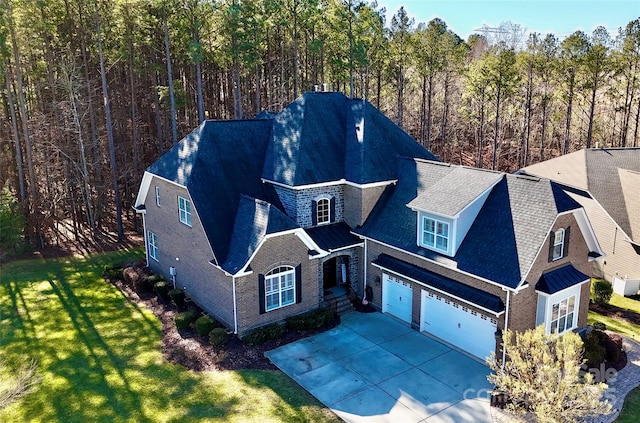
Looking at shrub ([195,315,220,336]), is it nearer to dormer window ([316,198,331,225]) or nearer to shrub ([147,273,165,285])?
shrub ([147,273,165,285])

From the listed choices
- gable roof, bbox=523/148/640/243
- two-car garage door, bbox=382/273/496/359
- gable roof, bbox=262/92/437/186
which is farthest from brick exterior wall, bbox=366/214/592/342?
gable roof, bbox=523/148/640/243

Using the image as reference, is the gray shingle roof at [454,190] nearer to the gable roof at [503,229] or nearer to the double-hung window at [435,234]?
the gable roof at [503,229]

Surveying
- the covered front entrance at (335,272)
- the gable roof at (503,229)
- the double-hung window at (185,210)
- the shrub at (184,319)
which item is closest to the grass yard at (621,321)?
the gable roof at (503,229)

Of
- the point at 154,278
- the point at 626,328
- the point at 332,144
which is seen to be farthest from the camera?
the point at 154,278

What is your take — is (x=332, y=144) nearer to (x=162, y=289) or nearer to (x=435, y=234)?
(x=435, y=234)

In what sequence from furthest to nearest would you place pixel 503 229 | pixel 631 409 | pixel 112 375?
pixel 503 229 → pixel 112 375 → pixel 631 409

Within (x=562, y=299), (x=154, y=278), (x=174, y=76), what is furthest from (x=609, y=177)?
(x=174, y=76)
